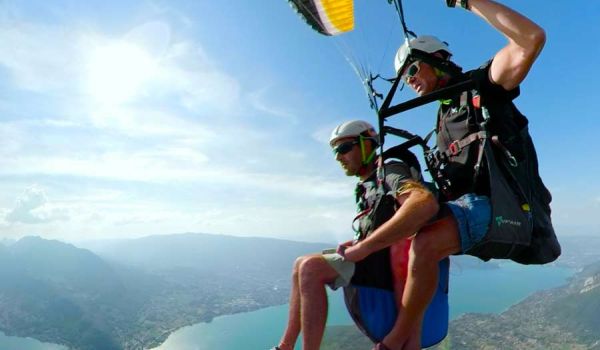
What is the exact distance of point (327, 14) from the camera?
5.89m

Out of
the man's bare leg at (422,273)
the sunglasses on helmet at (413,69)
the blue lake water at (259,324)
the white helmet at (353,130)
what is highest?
the sunglasses on helmet at (413,69)

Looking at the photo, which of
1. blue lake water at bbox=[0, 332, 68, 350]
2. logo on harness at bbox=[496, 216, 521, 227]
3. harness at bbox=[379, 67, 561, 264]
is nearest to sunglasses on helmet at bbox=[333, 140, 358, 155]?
harness at bbox=[379, 67, 561, 264]

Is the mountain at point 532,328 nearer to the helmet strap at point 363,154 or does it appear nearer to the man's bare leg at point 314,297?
the helmet strap at point 363,154

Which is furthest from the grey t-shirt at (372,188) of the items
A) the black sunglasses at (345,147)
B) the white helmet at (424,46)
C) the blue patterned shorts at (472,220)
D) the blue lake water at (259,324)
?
the blue lake water at (259,324)

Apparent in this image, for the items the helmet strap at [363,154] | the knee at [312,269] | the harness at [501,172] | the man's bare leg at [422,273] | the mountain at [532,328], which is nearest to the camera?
the man's bare leg at [422,273]

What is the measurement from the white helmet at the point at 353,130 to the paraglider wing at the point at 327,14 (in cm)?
256

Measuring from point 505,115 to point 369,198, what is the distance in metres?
1.46

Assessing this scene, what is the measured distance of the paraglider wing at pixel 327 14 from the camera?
19.2 feet

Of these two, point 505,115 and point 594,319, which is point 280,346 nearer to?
point 505,115

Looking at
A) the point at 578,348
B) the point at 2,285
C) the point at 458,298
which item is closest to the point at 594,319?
the point at 578,348

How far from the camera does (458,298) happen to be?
170 metres

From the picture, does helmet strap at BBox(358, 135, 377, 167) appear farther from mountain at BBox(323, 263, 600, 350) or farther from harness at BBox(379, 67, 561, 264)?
mountain at BBox(323, 263, 600, 350)

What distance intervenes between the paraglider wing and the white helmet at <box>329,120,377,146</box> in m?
2.56

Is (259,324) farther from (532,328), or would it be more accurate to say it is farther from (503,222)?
(503,222)
